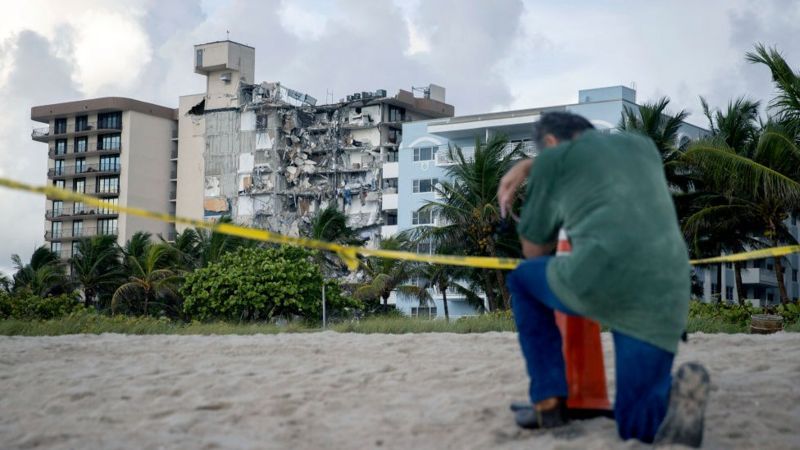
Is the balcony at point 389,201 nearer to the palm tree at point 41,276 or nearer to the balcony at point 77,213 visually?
the palm tree at point 41,276

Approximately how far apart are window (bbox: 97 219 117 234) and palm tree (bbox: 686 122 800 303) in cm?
7048

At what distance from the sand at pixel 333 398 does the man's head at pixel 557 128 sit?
149 cm

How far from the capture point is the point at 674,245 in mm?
4609

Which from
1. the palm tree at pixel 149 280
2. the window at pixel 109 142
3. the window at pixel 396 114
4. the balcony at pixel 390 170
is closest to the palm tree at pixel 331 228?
the palm tree at pixel 149 280

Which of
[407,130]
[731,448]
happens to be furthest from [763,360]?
[407,130]

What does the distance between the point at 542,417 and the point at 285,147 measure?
75.6 meters

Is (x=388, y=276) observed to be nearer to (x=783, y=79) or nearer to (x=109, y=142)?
(x=783, y=79)

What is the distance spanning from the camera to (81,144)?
91.8m

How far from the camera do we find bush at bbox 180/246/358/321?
95.9ft

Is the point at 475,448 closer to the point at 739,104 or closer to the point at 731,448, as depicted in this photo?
the point at 731,448

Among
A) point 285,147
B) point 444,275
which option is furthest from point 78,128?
point 444,275

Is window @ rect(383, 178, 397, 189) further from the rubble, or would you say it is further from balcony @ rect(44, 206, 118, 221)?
balcony @ rect(44, 206, 118, 221)

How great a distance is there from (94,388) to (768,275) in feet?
203

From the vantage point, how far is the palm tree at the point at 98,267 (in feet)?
178
